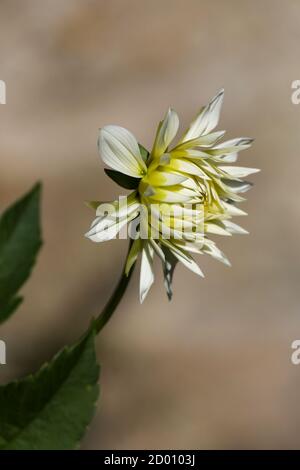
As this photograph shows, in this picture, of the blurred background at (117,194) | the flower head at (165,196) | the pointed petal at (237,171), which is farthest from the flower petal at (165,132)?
the blurred background at (117,194)

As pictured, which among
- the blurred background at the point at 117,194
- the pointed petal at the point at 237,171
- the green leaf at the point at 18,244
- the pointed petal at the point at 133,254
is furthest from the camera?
the blurred background at the point at 117,194

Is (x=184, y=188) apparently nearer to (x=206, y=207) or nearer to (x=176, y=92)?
(x=206, y=207)

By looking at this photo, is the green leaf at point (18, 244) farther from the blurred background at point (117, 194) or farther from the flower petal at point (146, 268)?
the blurred background at point (117, 194)

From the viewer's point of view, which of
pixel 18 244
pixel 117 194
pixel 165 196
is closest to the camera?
pixel 18 244

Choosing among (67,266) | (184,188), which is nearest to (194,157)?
(184,188)

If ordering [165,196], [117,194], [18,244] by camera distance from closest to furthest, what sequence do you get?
[18,244]
[165,196]
[117,194]

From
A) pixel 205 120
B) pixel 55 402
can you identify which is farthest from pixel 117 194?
pixel 55 402

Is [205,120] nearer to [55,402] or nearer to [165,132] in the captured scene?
[165,132]
